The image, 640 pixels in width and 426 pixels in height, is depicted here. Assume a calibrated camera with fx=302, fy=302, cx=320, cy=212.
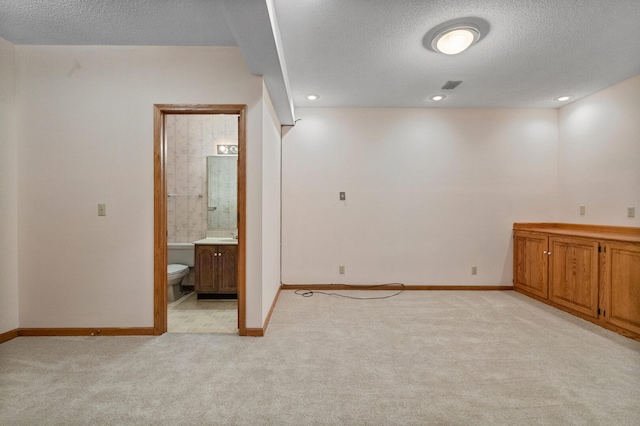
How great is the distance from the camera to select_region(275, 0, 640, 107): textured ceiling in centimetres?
210

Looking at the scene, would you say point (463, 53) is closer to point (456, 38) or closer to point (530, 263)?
point (456, 38)

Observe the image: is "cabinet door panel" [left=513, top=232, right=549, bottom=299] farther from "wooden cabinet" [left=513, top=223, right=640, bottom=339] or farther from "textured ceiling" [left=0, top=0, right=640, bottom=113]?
"textured ceiling" [left=0, top=0, right=640, bottom=113]

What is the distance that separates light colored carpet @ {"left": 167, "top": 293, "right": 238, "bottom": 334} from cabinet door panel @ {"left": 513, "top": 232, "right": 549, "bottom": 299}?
11.7 ft

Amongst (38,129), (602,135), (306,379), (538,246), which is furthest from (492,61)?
(38,129)

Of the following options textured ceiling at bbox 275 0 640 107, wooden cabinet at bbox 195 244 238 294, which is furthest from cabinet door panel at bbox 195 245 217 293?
textured ceiling at bbox 275 0 640 107

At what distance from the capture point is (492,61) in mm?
2836

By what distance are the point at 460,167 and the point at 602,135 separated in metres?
1.53

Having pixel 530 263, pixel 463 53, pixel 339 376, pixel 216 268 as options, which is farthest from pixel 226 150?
pixel 530 263

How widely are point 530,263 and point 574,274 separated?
0.65m

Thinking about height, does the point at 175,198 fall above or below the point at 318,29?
below

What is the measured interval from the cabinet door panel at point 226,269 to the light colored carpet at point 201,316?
188mm

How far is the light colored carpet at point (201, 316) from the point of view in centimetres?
288

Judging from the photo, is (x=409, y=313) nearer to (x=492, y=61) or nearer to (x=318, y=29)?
(x=492, y=61)

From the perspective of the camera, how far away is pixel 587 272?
304cm
